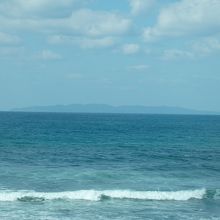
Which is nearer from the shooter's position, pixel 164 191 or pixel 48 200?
pixel 48 200

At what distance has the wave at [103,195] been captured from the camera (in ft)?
111

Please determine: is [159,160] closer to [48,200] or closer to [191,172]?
[191,172]

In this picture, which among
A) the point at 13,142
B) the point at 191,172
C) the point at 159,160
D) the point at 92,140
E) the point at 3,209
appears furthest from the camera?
the point at 92,140

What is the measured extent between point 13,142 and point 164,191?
38.5 metres

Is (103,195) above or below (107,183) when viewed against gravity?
below

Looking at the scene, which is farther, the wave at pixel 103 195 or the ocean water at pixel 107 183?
the wave at pixel 103 195

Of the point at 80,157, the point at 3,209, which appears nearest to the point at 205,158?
the point at 80,157

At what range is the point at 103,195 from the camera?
115 feet

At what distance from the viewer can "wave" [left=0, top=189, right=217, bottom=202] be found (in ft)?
111

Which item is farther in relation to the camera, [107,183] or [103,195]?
[107,183]

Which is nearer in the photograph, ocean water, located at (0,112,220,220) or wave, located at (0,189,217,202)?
ocean water, located at (0,112,220,220)

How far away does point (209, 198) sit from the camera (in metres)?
35.0

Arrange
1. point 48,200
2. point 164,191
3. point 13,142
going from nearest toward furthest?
point 48,200 < point 164,191 < point 13,142

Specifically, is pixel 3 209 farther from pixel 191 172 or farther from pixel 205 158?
pixel 205 158
